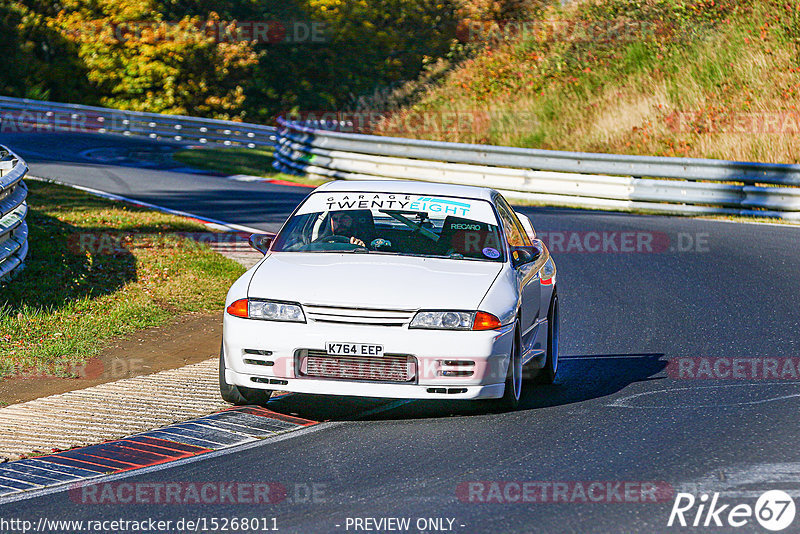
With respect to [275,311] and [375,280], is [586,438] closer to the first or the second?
[375,280]

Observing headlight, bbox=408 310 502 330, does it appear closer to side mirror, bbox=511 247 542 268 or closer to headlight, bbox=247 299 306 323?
headlight, bbox=247 299 306 323

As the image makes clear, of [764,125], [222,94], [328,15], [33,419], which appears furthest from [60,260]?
[328,15]

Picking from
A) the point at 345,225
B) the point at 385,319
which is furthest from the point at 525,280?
the point at 385,319

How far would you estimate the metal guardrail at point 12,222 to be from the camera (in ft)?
37.9

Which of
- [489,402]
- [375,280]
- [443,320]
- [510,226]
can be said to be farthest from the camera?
[510,226]

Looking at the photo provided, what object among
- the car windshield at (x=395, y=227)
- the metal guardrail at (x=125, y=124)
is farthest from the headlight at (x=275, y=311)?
the metal guardrail at (x=125, y=124)

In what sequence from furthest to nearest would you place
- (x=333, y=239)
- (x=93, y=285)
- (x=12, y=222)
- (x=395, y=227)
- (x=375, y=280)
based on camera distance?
(x=93, y=285)
(x=12, y=222)
(x=395, y=227)
(x=333, y=239)
(x=375, y=280)

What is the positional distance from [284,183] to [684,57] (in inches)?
497

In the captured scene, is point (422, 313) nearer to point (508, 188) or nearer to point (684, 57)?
point (508, 188)

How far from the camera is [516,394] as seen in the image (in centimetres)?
763

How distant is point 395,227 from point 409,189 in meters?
0.44

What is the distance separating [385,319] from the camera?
23.4 ft

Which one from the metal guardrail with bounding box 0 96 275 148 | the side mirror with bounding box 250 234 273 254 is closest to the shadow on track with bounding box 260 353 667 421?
the side mirror with bounding box 250 234 273 254

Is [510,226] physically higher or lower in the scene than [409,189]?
lower
